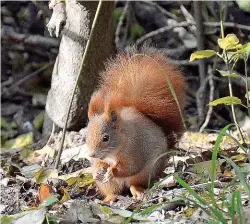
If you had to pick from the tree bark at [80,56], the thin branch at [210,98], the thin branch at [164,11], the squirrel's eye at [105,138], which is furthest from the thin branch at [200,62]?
the squirrel's eye at [105,138]

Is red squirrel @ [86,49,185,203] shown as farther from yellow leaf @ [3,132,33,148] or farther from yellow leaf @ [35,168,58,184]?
yellow leaf @ [3,132,33,148]

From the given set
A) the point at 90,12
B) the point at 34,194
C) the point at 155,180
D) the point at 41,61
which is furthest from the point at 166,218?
the point at 41,61

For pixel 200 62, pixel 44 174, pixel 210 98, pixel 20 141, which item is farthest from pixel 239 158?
pixel 20 141

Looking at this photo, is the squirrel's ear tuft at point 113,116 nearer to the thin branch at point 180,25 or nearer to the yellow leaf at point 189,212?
the yellow leaf at point 189,212

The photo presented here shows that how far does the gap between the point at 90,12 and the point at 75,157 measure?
0.75 m

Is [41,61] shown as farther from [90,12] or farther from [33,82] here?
[90,12]

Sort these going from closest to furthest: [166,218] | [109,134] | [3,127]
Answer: [166,218] < [109,134] < [3,127]

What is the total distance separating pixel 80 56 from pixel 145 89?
38.6 inches

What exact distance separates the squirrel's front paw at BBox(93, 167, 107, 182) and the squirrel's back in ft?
0.69

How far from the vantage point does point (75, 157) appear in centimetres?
350

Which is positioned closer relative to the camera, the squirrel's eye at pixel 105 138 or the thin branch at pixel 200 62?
the squirrel's eye at pixel 105 138

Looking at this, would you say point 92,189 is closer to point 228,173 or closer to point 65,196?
point 65,196

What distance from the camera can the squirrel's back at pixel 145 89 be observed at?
279 cm

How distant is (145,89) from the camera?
285cm
